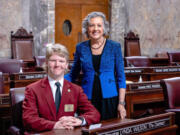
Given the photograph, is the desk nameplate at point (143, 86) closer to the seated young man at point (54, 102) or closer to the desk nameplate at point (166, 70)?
the desk nameplate at point (166, 70)

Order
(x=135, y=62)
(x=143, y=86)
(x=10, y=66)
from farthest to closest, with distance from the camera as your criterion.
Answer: (x=135, y=62) → (x=10, y=66) → (x=143, y=86)

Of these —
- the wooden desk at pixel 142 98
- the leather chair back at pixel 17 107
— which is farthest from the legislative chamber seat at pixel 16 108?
the wooden desk at pixel 142 98

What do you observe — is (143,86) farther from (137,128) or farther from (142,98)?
(137,128)

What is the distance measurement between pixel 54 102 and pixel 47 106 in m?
0.06

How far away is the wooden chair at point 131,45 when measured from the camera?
9.79m

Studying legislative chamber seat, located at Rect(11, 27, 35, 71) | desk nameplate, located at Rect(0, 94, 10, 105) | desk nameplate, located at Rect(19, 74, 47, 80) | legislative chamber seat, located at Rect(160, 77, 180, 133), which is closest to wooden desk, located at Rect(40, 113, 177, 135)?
legislative chamber seat, located at Rect(160, 77, 180, 133)

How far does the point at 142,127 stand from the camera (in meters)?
2.01

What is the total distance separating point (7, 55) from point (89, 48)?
22.7 feet

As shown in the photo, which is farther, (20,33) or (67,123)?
(20,33)

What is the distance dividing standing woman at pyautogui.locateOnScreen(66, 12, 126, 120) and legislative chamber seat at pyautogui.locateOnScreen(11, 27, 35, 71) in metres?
6.07

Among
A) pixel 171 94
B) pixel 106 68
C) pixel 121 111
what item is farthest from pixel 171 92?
pixel 106 68

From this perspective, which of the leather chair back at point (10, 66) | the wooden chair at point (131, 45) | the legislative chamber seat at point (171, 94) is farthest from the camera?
the wooden chair at point (131, 45)

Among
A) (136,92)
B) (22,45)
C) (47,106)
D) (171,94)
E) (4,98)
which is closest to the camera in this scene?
(47,106)

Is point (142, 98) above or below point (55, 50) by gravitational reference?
below
